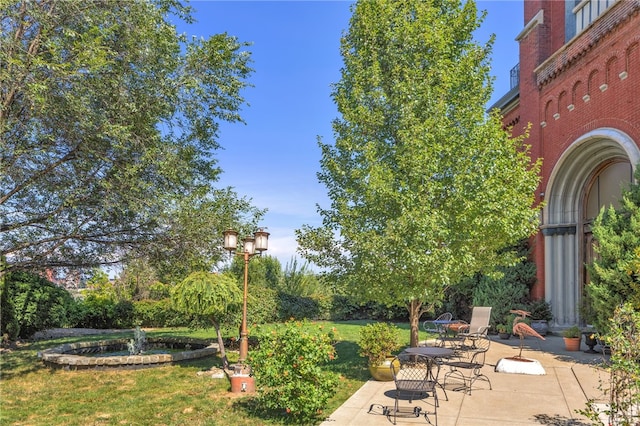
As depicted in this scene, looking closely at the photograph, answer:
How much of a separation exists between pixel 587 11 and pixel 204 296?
14.5 meters

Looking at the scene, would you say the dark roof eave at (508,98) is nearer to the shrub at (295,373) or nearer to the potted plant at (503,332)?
the potted plant at (503,332)

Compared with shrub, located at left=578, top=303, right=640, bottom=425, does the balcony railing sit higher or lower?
higher

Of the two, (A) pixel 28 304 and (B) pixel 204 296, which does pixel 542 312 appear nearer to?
(B) pixel 204 296

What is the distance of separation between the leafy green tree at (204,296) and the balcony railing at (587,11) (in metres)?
13.0

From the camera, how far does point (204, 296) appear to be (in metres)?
10.4

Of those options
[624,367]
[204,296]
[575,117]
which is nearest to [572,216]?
[575,117]

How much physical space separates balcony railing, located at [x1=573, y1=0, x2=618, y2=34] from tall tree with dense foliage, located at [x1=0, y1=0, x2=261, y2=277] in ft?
34.8

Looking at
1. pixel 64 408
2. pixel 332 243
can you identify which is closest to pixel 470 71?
pixel 332 243

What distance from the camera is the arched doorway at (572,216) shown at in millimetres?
14727

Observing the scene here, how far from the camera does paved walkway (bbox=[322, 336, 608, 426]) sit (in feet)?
20.4

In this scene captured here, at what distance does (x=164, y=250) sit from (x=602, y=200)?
13.1 m

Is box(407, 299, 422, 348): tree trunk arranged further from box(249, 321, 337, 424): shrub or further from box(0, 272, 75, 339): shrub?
box(0, 272, 75, 339): shrub

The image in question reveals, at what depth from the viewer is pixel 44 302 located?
55.5 ft

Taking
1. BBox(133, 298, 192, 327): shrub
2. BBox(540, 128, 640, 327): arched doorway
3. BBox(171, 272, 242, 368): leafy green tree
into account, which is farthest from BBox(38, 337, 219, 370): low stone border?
BBox(540, 128, 640, 327): arched doorway
